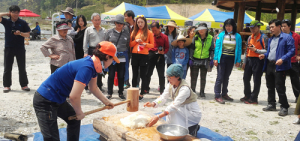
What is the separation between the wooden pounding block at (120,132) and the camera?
2.92 m

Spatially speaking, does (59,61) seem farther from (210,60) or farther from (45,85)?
(210,60)

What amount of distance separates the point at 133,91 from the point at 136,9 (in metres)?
12.5

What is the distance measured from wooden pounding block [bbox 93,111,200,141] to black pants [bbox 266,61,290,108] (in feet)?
10.6

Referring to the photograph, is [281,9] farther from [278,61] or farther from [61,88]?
[61,88]

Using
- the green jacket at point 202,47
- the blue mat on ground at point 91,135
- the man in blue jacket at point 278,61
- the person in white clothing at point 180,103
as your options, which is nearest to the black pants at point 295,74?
the man in blue jacket at point 278,61

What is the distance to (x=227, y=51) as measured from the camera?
5.91 metres

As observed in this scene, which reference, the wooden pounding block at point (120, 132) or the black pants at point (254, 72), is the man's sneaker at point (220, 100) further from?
the wooden pounding block at point (120, 132)

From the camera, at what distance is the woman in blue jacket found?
5902 millimetres

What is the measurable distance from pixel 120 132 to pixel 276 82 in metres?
3.77

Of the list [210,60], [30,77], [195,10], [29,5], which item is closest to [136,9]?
[30,77]

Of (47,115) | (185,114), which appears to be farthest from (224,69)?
(47,115)

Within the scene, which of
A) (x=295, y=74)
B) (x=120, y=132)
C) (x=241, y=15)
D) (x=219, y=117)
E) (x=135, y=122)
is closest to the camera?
(x=120, y=132)

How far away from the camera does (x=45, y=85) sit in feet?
8.73

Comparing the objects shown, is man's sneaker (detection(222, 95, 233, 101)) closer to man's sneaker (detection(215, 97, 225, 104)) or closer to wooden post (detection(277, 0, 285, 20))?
man's sneaker (detection(215, 97, 225, 104))
